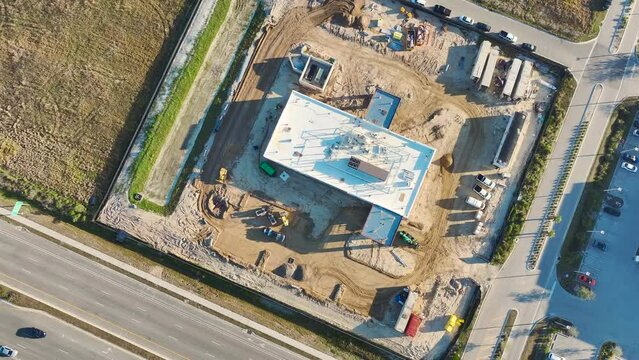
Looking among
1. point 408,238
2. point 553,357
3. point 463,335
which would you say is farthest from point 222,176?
point 553,357

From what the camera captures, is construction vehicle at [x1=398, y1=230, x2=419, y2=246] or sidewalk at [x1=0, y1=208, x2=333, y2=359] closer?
construction vehicle at [x1=398, y1=230, x2=419, y2=246]

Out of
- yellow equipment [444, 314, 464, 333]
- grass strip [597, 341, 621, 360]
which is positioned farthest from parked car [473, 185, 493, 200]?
grass strip [597, 341, 621, 360]

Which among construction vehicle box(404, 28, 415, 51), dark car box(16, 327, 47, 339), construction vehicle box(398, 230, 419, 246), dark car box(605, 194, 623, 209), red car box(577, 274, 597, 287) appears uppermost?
construction vehicle box(404, 28, 415, 51)

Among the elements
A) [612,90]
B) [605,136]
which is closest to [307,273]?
[605,136]

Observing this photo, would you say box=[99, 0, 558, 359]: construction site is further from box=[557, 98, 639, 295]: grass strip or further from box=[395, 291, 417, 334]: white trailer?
box=[557, 98, 639, 295]: grass strip

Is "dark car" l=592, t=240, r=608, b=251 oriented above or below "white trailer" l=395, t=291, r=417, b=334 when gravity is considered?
above
